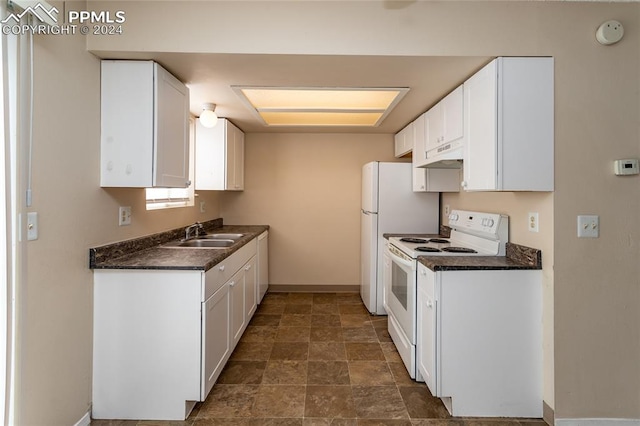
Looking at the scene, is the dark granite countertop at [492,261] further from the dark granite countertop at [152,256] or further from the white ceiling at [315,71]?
the dark granite countertop at [152,256]

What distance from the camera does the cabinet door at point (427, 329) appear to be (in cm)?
204

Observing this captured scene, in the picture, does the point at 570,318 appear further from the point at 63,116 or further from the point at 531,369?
A: the point at 63,116

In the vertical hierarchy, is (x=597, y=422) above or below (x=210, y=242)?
below

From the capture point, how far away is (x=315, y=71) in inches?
85.0

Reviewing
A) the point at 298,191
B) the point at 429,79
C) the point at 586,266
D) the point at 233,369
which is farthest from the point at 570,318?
the point at 298,191

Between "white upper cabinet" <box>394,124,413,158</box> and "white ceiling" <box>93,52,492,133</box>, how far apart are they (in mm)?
828

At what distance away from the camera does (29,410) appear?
1512 mm

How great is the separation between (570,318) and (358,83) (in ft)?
6.47

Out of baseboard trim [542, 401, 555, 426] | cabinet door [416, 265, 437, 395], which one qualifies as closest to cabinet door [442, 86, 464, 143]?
cabinet door [416, 265, 437, 395]

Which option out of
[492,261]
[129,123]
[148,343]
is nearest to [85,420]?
[148,343]

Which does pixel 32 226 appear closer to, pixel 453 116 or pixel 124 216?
pixel 124 216

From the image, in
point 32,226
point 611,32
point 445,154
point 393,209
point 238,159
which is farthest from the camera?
point 238,159

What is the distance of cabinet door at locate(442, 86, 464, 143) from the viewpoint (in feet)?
7.66

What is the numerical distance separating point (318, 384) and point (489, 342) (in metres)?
1.16
